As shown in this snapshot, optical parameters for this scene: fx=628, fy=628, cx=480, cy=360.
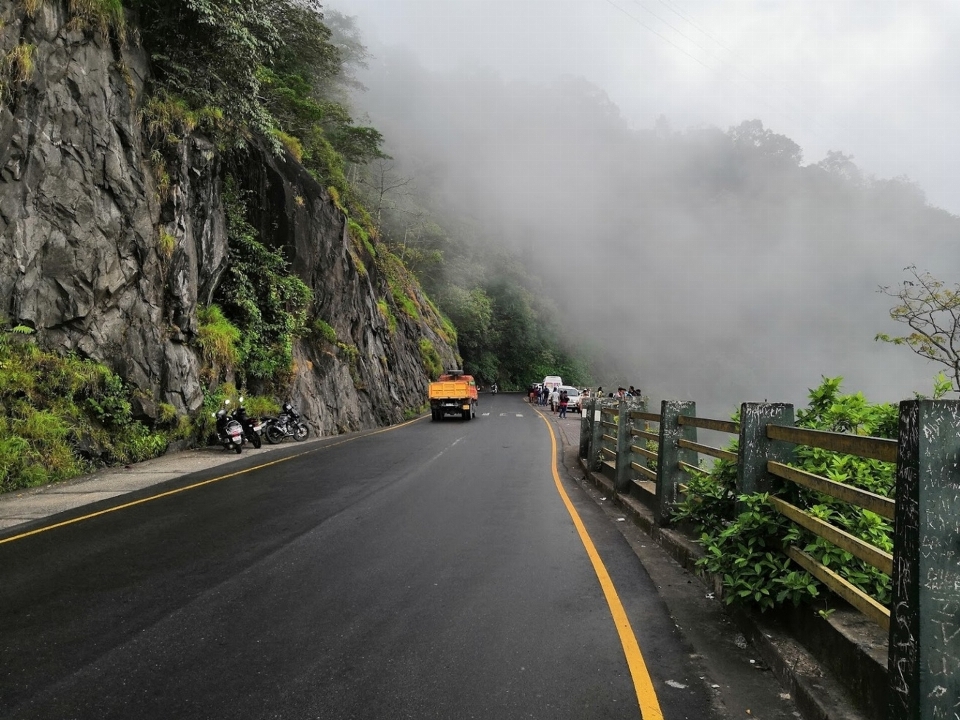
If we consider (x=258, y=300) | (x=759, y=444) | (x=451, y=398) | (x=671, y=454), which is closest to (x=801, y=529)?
(x=759, y=444)

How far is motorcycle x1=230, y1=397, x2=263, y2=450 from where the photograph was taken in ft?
55.4

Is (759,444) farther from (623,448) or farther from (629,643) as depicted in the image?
(623,448)

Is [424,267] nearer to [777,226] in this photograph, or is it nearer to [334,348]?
[334,348]

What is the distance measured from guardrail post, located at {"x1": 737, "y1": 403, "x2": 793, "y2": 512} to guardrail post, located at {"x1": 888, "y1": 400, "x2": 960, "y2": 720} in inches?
78.7

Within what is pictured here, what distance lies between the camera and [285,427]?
19500mm

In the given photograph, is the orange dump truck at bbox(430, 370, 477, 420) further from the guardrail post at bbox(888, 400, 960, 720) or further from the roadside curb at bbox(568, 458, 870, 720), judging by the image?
the guardrail post at bbox(888, 400, 960, 720)

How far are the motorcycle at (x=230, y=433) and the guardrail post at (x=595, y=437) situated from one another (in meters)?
8.94

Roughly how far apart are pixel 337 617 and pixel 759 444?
3.43m

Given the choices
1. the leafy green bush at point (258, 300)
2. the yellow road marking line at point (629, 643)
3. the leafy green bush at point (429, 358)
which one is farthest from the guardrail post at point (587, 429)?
the leafy green bush at point (429, 358)

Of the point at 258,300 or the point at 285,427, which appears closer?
the point at 285,427

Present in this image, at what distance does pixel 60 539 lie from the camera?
7.09m

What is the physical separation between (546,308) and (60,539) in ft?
288

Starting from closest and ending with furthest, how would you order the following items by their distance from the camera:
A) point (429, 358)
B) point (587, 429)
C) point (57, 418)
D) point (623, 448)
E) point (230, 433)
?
point (623, 448), point (57, 418), point (587, 429), point (230, 433), point (429, 358)

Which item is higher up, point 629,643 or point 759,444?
point 759,444
